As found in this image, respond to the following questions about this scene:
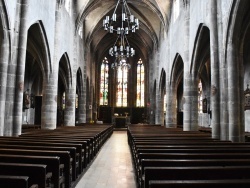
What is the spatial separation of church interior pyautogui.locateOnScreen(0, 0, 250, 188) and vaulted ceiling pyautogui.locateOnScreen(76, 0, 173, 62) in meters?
0.13

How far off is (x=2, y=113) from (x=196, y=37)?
10.9 metres

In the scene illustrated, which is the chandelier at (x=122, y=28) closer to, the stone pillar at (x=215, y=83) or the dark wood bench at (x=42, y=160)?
the stone pillar at (x=215, y=83)

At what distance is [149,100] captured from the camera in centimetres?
3406

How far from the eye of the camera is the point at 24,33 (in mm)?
11375

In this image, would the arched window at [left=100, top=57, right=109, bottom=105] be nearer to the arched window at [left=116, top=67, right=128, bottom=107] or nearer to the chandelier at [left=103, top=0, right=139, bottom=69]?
the arched window at [left=116, top=67, right=128, bottom=107]

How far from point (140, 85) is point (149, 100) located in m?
6.41

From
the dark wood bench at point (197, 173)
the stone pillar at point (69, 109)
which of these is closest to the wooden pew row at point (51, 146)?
the dark wood bench at point (197, 173)

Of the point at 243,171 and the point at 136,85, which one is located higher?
the point at 136,85

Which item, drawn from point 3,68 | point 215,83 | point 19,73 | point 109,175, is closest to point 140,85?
point 215,83

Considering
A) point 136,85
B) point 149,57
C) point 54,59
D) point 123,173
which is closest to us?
point 123,173

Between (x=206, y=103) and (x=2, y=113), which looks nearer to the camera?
(x=2, y=113)

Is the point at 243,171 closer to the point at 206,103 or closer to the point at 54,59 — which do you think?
the point at 54,59

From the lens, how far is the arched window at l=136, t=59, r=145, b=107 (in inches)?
1564

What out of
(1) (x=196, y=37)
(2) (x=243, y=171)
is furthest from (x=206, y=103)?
(2) (x=243, y=171)
